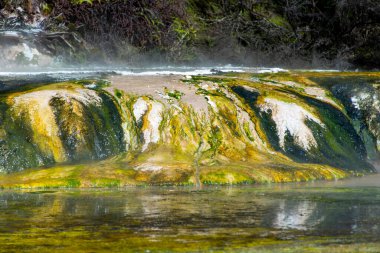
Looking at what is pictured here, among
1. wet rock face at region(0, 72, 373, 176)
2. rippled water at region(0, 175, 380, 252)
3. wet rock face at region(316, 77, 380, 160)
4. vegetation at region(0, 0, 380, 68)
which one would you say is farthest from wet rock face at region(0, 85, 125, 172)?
vegetation at region(0, 0, 380, 68)

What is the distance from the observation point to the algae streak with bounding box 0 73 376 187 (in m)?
13.4

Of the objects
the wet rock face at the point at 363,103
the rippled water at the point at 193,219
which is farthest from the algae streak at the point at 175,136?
the rippled water at the point at 193,219

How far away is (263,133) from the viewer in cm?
1571

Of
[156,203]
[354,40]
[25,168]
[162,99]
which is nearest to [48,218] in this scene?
[156,203]

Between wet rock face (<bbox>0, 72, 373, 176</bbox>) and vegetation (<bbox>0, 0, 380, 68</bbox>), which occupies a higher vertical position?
vegetation (<bbox>0, 0, 380, 68</bbox>)

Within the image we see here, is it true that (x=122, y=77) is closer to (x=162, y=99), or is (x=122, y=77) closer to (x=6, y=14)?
(x=162, y=99)

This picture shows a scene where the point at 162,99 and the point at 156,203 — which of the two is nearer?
the point at 156,203

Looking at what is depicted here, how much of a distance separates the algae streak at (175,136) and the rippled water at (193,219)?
1104mm

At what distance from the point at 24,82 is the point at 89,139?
2.98 m

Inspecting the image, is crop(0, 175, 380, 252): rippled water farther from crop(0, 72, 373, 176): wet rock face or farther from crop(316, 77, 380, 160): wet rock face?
crop(316, 77, 380, 160): wet rock face

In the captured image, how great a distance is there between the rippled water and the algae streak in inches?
43.5

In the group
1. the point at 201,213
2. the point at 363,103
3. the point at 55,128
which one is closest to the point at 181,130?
the point at 55,128

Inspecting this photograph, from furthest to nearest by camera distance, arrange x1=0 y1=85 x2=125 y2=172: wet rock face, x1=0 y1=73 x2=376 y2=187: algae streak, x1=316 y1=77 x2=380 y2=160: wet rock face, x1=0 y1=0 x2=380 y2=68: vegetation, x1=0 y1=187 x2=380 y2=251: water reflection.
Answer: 1. x1=0 y1=0 x2=380 y2=68: vegetation
2. x1=316 y1=77 x2=380 y2=160: wet rock face
3. x1=0 y1=85 x2=125 y2=172: wet rock face
4. x1=0 y1=73 x2=376 y2=187: algae streak
5. x1=0 y1=187 x2=380 y2=251: water reflection

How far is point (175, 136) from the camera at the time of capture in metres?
15.0
